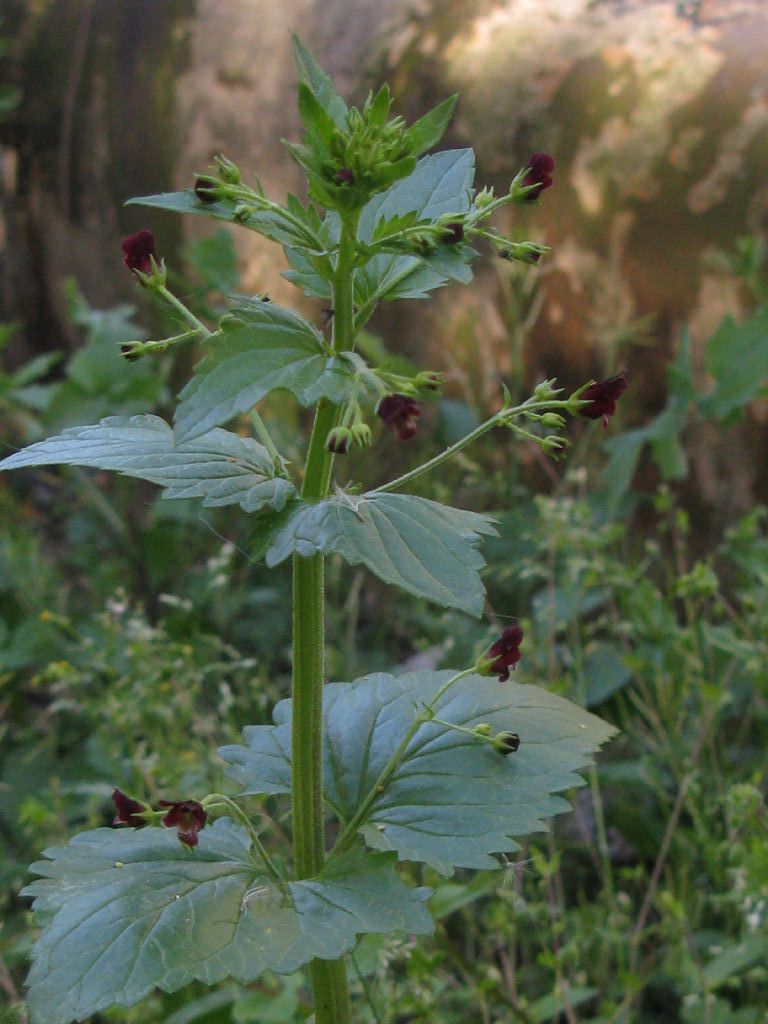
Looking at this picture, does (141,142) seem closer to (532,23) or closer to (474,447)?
(532,23)

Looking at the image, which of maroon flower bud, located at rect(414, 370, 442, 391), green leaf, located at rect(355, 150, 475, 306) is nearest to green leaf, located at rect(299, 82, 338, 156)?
green leaf, located at rect(355, 150, 475, 306)

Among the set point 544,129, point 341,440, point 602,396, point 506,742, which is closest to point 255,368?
point 341,440

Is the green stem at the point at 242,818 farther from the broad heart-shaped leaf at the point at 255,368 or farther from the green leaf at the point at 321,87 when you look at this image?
the green leaf at the point at 321,87

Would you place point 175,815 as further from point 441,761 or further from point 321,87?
point 321,87

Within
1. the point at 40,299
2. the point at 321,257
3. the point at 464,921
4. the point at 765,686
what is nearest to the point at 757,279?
the point at 765,686

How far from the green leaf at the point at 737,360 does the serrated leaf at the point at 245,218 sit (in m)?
1.57

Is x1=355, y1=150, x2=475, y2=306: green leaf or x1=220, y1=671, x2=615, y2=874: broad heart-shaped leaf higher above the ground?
x1=355, y1=150, x2=475, y2=306: green leaf

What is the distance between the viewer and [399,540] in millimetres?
845

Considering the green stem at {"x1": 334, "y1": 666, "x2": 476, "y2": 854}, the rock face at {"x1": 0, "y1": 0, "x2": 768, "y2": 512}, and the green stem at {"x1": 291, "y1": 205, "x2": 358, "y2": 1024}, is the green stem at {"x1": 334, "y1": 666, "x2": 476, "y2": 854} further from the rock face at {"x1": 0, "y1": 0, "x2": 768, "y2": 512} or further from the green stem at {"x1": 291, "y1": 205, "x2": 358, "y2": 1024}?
the rock face at {"x1": 0, "y1": 0, "x2": 768, "y2": 512}

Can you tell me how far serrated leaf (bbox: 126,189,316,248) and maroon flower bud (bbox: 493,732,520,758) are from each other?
0.47 meters

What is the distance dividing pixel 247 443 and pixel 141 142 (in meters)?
2.71

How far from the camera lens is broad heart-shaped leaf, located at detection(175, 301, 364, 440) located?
0.77 meters

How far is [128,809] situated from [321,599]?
25cm

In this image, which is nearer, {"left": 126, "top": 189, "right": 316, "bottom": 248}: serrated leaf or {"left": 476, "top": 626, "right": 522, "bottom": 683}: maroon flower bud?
{"left": 126, "top": 189, "right": 316, "bottom": 248}: serrated leaf
